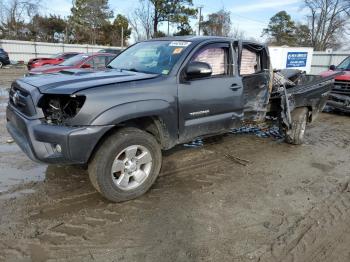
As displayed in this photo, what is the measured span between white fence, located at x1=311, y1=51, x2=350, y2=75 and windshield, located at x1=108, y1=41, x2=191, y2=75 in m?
20.4

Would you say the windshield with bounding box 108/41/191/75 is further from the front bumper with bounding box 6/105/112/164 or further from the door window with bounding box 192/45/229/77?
the front bumper with bounding box 6/105/112/164

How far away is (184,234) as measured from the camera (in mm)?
3186

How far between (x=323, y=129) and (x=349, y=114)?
3298 mm

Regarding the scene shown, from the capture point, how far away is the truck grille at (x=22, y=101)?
3422 millimetres

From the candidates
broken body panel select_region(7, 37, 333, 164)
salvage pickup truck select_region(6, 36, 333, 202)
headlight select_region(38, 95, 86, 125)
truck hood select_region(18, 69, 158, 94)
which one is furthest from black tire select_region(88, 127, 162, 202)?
truck hood select_region(18, 69, 158, 94)

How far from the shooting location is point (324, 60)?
22484 mm

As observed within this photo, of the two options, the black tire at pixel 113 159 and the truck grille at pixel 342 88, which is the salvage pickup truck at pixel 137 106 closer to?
the black tire at pixel 113 159

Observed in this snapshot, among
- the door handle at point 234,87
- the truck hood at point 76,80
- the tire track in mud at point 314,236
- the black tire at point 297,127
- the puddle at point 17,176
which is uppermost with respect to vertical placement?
the truck hood at point 76,80

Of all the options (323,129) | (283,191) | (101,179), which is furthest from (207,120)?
(323,129)

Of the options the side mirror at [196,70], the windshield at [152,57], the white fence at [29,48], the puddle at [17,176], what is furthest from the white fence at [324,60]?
the white fence at [29,48]

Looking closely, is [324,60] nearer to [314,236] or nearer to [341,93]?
[341,93]

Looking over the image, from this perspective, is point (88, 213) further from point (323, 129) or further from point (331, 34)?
point (331, 34)

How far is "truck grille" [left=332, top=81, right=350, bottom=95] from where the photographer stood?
9680 millimetres

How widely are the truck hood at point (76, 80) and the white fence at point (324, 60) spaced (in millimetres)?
21378
